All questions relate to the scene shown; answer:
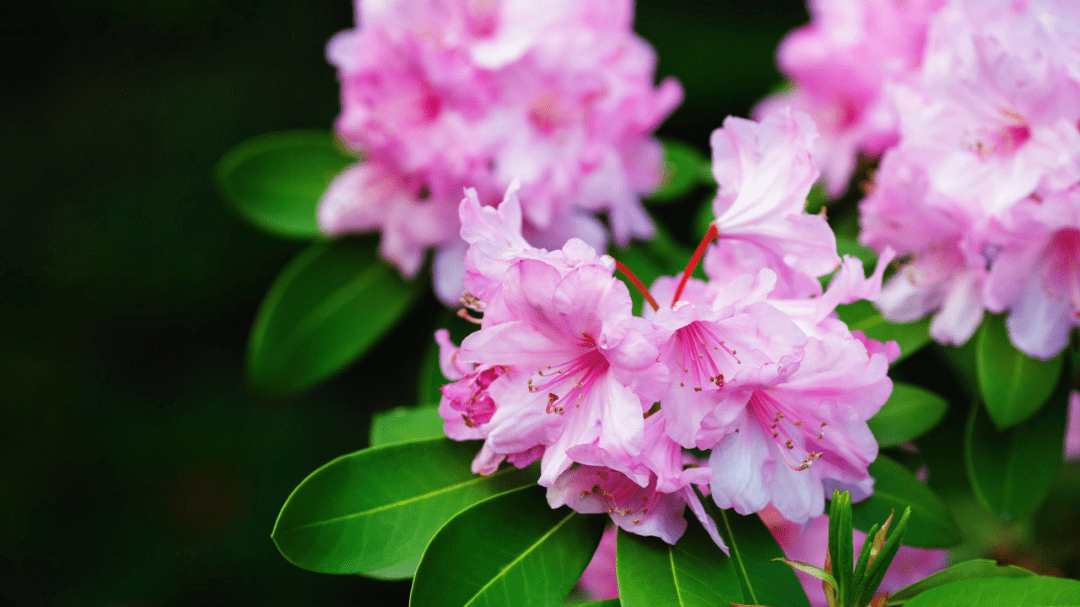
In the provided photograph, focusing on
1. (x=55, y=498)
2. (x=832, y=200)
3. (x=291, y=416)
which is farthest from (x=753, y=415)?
(x=55, y=498)

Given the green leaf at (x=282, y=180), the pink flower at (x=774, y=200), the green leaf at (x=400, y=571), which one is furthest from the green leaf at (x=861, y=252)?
the green leaf at (x=282, y=180)

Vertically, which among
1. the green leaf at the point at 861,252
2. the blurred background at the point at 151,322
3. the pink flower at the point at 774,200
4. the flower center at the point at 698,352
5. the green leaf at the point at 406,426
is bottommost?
the blurred background at the point at 151,322

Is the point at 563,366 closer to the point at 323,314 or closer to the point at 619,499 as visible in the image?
the point at 619,499

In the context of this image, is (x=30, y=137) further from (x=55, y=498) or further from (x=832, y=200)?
(x=832, y=200)

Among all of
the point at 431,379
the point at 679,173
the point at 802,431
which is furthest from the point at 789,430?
the point at 679,173

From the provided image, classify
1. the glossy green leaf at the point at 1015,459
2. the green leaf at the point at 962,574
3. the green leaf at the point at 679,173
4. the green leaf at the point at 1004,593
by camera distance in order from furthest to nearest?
the green leaf at the point at 679,173, the glossy green leaf at the point at 1015,459, the green leaf at the point at 962,574, the green leaf at the point at 1004,593

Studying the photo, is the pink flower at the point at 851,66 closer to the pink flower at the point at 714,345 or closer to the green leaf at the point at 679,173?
the green leaf at the point at 679,173
